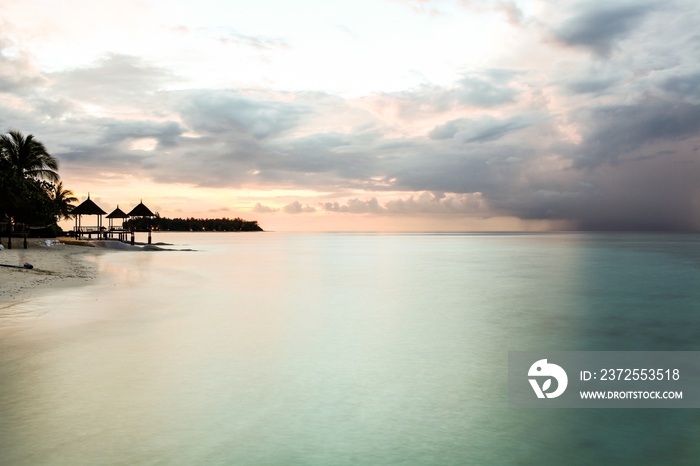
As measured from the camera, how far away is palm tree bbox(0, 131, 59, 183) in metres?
40.5

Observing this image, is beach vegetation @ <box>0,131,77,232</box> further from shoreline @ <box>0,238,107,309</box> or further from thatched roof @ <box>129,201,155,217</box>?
Answer: shoreline @ <box>0,238,107,309</box>

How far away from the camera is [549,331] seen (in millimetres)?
13016

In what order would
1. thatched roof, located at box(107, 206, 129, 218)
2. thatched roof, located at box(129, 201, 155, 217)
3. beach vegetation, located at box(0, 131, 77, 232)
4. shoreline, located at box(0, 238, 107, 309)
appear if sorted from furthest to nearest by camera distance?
1. thatched roof, located at box(107, 206, 129, 218)
2. thatched roof, located at box(129, 201, 155, 217)
3. beach vegetation, located at box(0, 131, 77, 232)
4. shoreline, located at box(0, 238, 107, 309)

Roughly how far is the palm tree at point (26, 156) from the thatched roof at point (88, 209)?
141 inches

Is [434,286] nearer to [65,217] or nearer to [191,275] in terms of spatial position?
[191,275]

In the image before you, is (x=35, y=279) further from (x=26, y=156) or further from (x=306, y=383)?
(x=26, y=156)

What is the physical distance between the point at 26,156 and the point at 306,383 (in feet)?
145

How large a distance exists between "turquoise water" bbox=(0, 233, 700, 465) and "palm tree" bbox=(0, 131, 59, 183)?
30977 millimetres

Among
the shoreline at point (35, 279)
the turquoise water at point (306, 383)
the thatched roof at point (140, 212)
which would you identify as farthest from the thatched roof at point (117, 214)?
the turquoise water at point (306, 383)

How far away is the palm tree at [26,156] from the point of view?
40.5 m

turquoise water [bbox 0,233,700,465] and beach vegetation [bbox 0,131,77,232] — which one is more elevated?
beach vegetation [bbox 0,131,77,232]

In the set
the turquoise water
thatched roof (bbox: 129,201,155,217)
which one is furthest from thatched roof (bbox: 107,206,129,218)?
the turquoise water

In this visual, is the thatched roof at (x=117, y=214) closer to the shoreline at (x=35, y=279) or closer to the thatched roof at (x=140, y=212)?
the thatched roof at (x=140, y=212)

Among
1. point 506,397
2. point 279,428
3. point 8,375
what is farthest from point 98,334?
point 506,397
